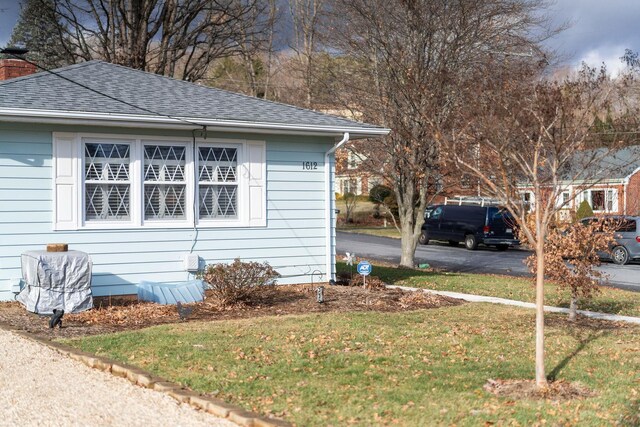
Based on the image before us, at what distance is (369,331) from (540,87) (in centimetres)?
357

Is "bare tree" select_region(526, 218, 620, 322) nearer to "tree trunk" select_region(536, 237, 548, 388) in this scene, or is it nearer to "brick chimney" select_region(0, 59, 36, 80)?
"tree trunk" select_region(536, 237, 548, 388)

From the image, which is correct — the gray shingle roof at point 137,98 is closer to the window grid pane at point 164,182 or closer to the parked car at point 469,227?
the window grid pane at point 164,182

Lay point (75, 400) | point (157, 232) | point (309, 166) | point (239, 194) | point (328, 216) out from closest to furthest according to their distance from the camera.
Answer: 1. point (75, 400)
2. point (157, 232)
3. point (239, 194)
4. point (309, 166)
5. point (328, 216)

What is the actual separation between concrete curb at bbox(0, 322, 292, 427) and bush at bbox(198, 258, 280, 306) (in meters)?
2.97

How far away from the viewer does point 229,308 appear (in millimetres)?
11742

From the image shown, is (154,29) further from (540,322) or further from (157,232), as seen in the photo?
(540,322)

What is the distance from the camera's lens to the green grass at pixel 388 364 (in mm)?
6441

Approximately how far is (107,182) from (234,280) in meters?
2.67

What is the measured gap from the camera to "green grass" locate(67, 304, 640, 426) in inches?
254

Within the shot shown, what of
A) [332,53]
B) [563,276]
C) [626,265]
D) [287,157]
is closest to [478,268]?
[626,265]

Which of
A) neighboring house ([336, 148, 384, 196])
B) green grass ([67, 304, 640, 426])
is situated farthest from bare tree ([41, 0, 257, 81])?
green grass ([67, 304, 640, 426])

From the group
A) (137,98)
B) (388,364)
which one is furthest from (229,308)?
(388,364)

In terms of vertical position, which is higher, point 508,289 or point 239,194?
point 239,194

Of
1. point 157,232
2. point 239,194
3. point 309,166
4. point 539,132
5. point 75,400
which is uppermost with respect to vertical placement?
point 539,132
